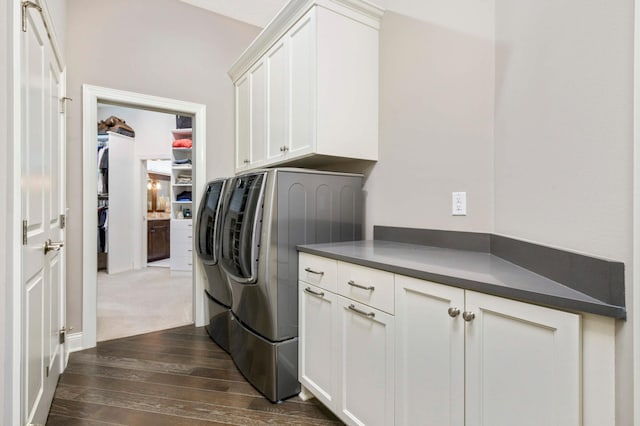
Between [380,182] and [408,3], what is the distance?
1.15 meters

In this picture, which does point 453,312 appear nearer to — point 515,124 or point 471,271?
point 471,271

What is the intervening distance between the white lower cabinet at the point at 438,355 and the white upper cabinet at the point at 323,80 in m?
0.85

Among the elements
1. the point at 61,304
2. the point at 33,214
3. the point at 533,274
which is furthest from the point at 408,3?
Answer: the point at 61,304

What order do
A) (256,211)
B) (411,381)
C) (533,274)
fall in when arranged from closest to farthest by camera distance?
(533,274) → (411,381) → (256,211)

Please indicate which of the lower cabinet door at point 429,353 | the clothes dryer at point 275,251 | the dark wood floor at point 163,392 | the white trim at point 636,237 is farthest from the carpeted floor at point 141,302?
the white trim at point 636,237

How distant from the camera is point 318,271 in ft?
5.68

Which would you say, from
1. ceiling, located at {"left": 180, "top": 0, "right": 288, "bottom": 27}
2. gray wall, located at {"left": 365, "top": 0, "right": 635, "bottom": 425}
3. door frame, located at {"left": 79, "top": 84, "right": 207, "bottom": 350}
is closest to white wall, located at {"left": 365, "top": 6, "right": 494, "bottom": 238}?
gray wall, located at {"left": 365, "top": 0, "right": 635, "bottom": 425}

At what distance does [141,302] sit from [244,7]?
3403mm

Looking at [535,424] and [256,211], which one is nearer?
[535,424]

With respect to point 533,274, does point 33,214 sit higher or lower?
higher

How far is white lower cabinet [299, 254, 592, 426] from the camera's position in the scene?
0.82 meters

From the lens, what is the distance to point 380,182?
2227 millimetres

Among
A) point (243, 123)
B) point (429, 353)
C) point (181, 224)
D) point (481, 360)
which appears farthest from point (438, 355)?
point (181, 224)

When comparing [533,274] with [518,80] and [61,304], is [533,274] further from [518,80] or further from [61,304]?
[61,304]
